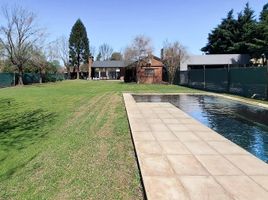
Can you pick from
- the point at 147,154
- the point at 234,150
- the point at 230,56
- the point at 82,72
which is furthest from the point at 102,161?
the point at 82,72

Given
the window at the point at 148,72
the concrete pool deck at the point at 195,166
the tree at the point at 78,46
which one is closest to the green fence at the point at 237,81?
the concrete pool deck at the point at 195,166

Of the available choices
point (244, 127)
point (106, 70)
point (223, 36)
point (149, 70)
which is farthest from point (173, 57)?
point (106, 70)

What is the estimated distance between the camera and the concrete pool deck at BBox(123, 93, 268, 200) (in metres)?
3.80

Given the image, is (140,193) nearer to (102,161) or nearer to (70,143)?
(102,161)

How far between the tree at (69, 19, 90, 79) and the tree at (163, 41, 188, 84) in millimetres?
40418

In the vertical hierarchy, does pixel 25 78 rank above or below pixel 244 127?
above

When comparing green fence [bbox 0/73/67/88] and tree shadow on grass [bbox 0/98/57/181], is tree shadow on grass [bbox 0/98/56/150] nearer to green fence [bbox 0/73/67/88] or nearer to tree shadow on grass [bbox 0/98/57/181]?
tree shadow on grass [bbox 0/98/57/181]

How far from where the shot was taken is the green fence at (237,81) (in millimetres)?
16931

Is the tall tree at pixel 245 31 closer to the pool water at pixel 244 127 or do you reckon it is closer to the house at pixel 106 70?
the house at pixel 106 70

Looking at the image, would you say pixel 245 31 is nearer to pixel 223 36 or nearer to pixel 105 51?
pixel 223 36

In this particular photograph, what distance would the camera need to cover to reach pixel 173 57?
1580 inches

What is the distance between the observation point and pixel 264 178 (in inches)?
169

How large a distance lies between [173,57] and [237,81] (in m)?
19.9

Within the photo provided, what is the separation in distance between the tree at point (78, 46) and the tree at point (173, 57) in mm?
40418
